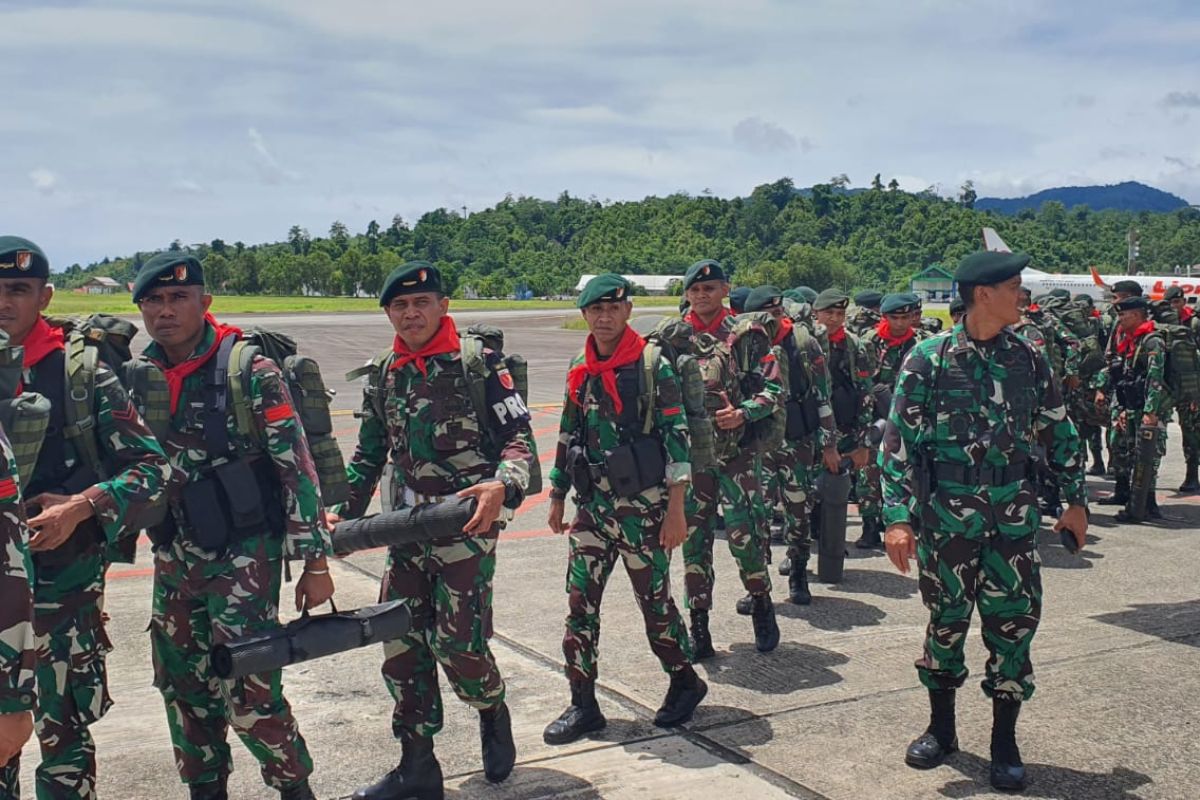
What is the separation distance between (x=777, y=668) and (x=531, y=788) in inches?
75.4

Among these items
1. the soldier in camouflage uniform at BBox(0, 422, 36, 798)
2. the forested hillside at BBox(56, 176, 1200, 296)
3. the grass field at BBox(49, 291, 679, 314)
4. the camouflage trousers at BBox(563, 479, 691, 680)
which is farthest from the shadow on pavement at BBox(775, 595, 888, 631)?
the forested hillside at BBox(56, 176, 1200, 296)

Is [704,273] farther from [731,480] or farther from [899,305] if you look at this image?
[899,305]

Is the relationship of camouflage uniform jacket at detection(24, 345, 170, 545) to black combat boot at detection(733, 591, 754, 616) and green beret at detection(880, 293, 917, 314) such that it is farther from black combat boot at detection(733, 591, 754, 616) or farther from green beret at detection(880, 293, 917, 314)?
green beret at detection(880, 293, 917, 314)

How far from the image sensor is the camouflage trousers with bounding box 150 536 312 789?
3764 mm

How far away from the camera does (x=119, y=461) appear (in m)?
3.56

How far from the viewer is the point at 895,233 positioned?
135 m

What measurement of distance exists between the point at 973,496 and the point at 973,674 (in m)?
1.80

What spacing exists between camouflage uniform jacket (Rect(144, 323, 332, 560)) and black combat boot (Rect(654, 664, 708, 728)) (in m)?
1.93

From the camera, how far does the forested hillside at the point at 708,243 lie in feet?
370

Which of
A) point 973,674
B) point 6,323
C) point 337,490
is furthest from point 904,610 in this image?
point 6,323

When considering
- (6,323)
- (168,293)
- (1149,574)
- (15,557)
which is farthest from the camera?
(1149,574)

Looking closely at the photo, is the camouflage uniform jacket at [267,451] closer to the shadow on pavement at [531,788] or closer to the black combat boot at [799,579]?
the shadow on pavement at [531,788]

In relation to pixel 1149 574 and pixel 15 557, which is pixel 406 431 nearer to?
pixel 15 557

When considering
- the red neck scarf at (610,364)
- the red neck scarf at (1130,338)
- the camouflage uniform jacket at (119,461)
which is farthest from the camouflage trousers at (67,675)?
the red neck scarf at (1130,338)
